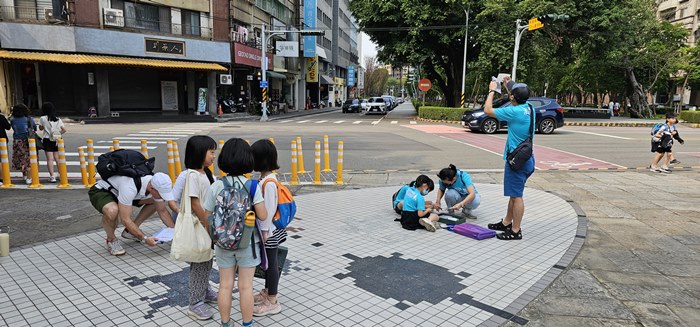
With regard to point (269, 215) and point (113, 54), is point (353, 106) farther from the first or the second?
point (269, 215)

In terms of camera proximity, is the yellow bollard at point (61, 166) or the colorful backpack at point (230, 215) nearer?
the colorful backpack at point (230, 215)

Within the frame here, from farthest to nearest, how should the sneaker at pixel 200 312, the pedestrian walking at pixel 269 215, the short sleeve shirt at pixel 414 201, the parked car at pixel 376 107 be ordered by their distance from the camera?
1. the parked car at pixel 376 107
2. the short sleeve shirt at pixel 414 201
3. the sneaker at pixel 200 312
4. the pedestrian walking at pixel 269 215

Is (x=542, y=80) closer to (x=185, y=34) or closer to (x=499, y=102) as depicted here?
(x=499, y=102)

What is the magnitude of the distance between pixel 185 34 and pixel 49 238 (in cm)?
2564

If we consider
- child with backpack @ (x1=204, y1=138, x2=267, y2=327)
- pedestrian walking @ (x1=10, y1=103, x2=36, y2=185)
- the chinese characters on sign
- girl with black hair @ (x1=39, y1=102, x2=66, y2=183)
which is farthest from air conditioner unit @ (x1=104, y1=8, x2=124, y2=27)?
child with backpack @ (x1=204, y1=138, x2=267, y2=327)

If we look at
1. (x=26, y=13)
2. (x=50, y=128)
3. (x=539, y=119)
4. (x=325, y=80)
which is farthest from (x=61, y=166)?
(x=325, y=80)

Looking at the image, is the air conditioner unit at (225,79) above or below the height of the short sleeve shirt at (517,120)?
above

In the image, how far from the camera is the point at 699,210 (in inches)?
301

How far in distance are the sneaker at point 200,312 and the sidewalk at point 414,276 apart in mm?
64

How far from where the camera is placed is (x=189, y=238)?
345 cm

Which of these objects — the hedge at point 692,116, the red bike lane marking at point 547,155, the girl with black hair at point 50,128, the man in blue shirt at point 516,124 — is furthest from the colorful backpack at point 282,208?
the hedge at point 692,116

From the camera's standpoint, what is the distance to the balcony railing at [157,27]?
2516cm

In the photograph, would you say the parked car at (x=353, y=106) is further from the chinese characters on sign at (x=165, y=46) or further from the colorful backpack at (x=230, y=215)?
the colorful backpack at (x=230, y=215)

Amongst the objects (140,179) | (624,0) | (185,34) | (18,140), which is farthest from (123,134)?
(624,0)
